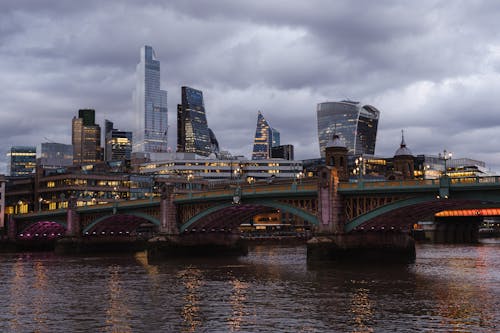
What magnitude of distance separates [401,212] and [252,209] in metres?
25.8

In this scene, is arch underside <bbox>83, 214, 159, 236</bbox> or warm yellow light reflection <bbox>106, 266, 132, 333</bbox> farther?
arch underside <bbox>83, 214, 159, 236</bbox>

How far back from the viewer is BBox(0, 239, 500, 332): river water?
37.7 m

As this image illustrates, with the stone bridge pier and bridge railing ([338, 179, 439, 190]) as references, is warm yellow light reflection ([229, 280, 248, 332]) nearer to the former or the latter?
the stone bridge pier

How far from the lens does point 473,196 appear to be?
65.7 meters

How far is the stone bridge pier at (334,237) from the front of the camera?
73.2 m

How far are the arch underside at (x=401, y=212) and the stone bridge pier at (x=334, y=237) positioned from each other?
1286mm

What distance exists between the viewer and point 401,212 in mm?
74000

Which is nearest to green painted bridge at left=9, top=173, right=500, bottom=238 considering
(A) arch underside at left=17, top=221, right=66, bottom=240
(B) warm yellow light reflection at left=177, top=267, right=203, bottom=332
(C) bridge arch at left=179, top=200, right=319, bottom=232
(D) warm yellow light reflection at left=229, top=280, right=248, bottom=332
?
(C) bridge arch at left=179, top=200, right=319, bottom=232

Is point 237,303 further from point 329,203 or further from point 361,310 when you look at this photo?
point 329,203

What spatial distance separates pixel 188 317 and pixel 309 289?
16.0 meters

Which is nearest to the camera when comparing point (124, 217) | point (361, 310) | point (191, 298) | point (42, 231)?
point (361, 310)

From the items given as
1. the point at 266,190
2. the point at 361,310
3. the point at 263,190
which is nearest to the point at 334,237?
the point at 266,190

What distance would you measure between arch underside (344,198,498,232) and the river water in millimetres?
5700

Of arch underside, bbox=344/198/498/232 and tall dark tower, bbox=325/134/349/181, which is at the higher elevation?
tall dark tower, bbox=325/134/349/181
